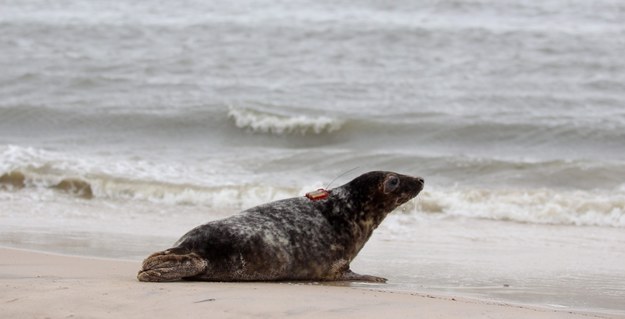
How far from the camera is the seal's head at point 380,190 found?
6.45 metres

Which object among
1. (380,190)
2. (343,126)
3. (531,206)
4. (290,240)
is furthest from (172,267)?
(343,126)

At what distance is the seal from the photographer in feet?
18.7

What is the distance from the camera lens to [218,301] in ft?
16.0

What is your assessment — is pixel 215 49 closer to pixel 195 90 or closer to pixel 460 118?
pixel 195 90

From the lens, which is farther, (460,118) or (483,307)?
(460,118)

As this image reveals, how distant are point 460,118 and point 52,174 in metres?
6.00

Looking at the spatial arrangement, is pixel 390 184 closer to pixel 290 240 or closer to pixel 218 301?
pixel 290 240

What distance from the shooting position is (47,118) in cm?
1455

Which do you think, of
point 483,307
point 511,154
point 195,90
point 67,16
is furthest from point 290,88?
point 483,307

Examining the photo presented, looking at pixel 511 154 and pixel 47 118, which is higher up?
pixel 47 118

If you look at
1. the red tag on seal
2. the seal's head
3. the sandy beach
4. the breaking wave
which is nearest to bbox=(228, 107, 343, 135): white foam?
the breaking wave

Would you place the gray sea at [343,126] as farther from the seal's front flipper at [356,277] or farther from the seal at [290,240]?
the seal at [290,240]

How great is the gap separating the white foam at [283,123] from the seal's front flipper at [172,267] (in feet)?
27.2

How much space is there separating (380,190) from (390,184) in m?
0.07
